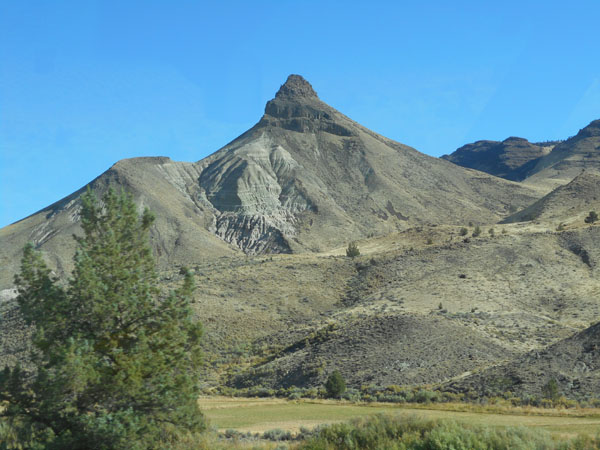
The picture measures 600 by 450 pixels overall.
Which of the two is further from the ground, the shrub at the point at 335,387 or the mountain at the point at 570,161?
the mountain at the point at 570,161

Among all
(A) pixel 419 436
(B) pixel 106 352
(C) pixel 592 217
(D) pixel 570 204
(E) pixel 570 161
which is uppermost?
(E) pixel 570 161

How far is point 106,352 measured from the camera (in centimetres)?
1647

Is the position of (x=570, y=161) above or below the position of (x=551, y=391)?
above

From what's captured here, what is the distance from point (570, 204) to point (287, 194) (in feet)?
202

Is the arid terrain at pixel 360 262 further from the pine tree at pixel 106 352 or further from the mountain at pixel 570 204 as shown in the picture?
the pine tree at pixel 106 352

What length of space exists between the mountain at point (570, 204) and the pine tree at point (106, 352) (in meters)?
75.6

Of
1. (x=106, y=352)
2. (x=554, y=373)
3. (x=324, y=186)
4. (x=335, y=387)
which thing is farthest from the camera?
(x=324, y=186)

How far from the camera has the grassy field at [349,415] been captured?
65.3 ft

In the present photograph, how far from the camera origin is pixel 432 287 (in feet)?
200

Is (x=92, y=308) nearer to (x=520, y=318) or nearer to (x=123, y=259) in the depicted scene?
(x=123, y=259)

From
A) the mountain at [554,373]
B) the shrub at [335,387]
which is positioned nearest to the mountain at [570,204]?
the mountain at [554,373]

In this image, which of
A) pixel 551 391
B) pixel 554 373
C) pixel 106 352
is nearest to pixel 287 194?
pixel 554 373

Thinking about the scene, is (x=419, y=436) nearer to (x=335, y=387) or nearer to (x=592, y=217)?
(x=335, y=387)

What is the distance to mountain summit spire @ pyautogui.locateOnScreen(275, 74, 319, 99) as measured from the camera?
180762mm
